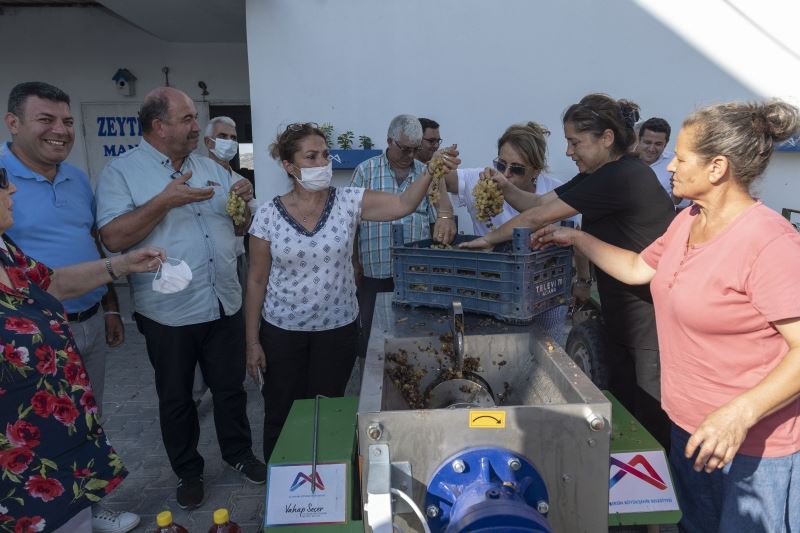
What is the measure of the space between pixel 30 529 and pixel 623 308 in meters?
2.49

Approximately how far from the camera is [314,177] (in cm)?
288

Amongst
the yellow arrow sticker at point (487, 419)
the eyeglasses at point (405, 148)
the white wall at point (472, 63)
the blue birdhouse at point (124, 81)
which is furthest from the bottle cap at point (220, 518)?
the blue birdhouse at point (124, 81)

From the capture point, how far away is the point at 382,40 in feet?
18.8

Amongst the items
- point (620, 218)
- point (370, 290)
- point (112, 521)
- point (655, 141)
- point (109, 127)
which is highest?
point (109, 127)

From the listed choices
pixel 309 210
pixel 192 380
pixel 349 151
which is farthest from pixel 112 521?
pixel 349 151

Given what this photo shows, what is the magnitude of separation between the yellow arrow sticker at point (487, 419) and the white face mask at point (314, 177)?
71.4 inches

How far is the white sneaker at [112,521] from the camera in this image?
9.84ft

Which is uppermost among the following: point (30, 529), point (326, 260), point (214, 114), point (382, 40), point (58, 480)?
point (382, 40)

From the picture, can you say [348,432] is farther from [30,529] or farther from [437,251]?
[30,529]

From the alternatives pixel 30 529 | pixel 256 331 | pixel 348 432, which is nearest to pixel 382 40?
pixel 256 331

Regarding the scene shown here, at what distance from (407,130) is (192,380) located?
225cm

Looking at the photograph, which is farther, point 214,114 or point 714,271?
point 214,114

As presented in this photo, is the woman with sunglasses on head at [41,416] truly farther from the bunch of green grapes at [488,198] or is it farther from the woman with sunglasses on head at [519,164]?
the woman with sunglasses on head at [519,164]

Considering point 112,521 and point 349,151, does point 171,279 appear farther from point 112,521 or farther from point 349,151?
point 349,151
